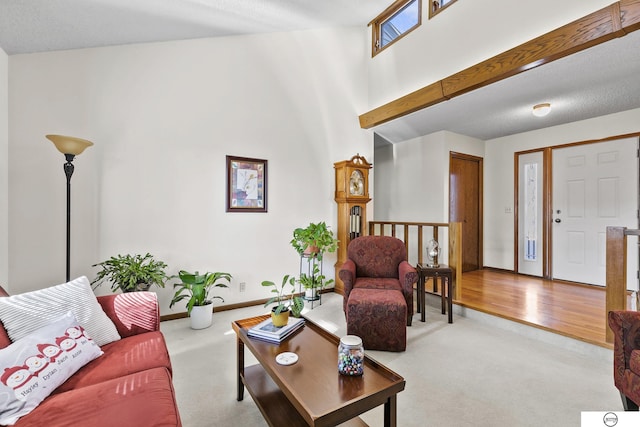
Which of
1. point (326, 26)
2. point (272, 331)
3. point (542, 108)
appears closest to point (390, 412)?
point (272, 331)

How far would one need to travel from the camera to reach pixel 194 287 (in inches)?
112

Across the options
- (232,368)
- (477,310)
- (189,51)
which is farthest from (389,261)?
(189,51)

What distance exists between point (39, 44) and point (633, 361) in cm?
459

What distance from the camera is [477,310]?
2.99 metres

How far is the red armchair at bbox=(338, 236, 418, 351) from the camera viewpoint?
231 centimetres

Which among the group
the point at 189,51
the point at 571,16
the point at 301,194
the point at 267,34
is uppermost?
the point at 267,34

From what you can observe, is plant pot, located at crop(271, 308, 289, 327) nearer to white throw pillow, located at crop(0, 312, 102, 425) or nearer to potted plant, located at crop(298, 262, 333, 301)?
white throw pillow, located at crop(0, 312, 102, 425)

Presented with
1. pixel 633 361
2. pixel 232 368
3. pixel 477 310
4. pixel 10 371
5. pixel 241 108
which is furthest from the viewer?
pixel 241 108

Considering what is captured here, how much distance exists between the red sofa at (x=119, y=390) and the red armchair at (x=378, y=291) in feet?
4.74

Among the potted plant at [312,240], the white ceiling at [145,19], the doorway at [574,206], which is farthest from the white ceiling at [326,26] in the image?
the potted plant at [312,240]

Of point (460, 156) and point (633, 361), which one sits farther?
point (460, 156)

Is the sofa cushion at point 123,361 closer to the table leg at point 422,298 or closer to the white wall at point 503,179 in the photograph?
the table leg at point 422,298

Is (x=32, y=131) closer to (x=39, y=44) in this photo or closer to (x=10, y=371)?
(x=39, y=44)

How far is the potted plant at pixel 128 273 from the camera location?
2.53m
